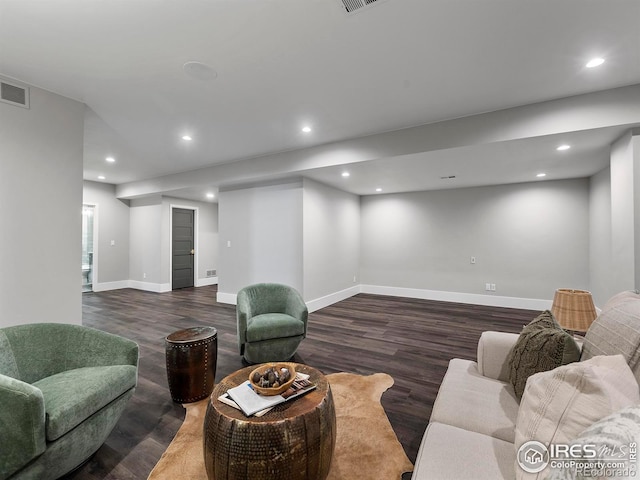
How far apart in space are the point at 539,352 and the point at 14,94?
449 cm

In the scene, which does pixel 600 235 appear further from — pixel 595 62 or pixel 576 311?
pixel 576 311

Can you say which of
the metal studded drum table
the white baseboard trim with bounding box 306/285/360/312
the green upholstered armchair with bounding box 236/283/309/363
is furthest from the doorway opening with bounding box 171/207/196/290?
the metal studded drum table

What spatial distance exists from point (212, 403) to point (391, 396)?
158 cm

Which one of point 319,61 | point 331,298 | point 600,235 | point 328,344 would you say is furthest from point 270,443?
point 600,235

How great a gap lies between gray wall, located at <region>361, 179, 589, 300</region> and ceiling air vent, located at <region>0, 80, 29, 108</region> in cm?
585

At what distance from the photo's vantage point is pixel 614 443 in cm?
76

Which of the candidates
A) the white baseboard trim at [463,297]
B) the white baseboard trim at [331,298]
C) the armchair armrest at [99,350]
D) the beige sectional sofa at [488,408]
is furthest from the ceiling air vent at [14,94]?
the white baseboard trim at [463,297]

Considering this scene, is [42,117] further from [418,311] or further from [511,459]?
[418,311]

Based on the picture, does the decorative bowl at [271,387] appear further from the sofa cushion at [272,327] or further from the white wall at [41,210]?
the white wall at [41,210]

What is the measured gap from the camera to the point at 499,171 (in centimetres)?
455

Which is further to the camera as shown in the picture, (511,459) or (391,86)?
(391,86)

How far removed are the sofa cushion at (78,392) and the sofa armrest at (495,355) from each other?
2.26 meters

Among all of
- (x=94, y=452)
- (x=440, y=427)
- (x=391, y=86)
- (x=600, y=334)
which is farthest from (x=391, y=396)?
(x=391, y=86)

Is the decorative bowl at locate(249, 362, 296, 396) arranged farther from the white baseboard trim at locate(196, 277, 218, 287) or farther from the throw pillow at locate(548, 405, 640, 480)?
the white baseboard trim at locate(196, 277, 218, 287)
